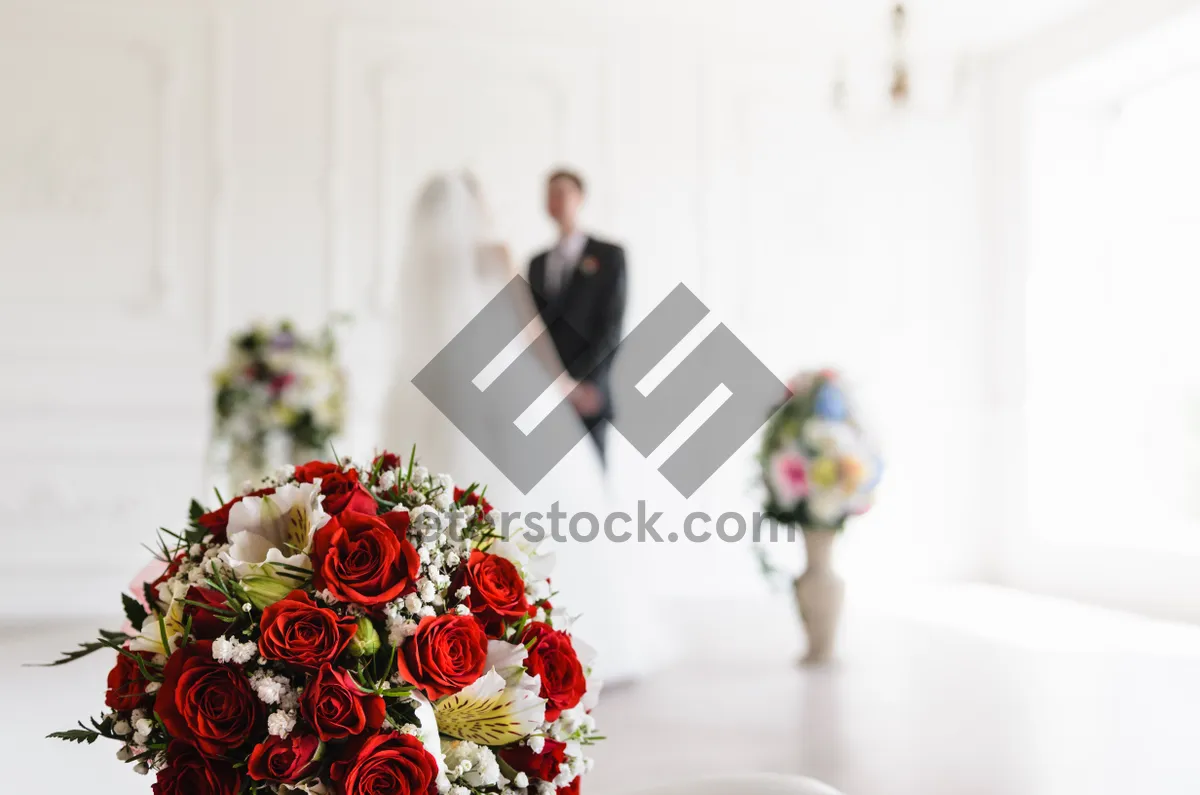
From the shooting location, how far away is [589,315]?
13.7 feet

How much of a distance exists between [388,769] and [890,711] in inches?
98.7

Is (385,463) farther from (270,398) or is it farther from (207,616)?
(270,398)

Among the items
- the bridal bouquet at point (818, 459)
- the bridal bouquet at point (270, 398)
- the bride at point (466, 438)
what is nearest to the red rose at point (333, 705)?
the bride at point (466, 438)

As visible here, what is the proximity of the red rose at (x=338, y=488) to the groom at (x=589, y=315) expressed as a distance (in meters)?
3.00

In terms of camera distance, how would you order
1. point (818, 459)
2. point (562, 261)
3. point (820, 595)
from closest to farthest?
1. point (818, 459)
2. point (820, 595)
3. point (562, 261)

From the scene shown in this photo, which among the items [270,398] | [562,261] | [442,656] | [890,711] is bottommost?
[890,711]

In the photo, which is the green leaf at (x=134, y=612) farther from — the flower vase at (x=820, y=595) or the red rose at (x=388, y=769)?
the flower vase at (x=820, y=595)

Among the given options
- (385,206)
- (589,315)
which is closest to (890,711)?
(589,315)

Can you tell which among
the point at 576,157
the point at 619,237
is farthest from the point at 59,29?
the point at 619,237

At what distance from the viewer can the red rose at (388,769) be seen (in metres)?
0.72

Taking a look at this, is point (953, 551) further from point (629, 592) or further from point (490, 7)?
point (490, 7)

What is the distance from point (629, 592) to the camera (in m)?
3.24

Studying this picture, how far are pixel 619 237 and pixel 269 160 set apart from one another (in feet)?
6.46

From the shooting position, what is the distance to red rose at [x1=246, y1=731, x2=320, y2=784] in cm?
71
